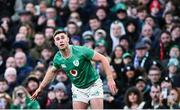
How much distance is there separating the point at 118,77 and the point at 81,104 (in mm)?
3785

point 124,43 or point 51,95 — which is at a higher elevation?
point 124,43

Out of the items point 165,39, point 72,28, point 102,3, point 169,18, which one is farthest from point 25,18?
point 165,39

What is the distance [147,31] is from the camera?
60.2ft

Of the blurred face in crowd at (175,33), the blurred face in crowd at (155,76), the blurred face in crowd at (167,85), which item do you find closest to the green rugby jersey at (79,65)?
the blurred face in crowd at (167,85)

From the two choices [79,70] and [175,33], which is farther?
[175,33]

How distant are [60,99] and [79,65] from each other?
11.6 feet

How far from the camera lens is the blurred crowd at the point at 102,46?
16609 mm

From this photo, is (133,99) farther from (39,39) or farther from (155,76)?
(39,39)

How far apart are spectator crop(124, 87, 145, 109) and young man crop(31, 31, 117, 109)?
259cm

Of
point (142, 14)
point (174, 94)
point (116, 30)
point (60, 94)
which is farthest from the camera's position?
point (142, 14)

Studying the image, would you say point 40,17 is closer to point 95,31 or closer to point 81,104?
point 95,31

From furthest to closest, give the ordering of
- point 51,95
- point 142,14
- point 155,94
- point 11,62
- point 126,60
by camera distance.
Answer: point 142,14 → point 11,62 → point 126,60 → point 51,95 → point 155,94

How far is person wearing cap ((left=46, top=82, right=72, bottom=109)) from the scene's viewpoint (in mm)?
16641

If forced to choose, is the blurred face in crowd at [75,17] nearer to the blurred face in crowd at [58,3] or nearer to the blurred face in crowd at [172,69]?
the blurred face in crowd at [58,3]
